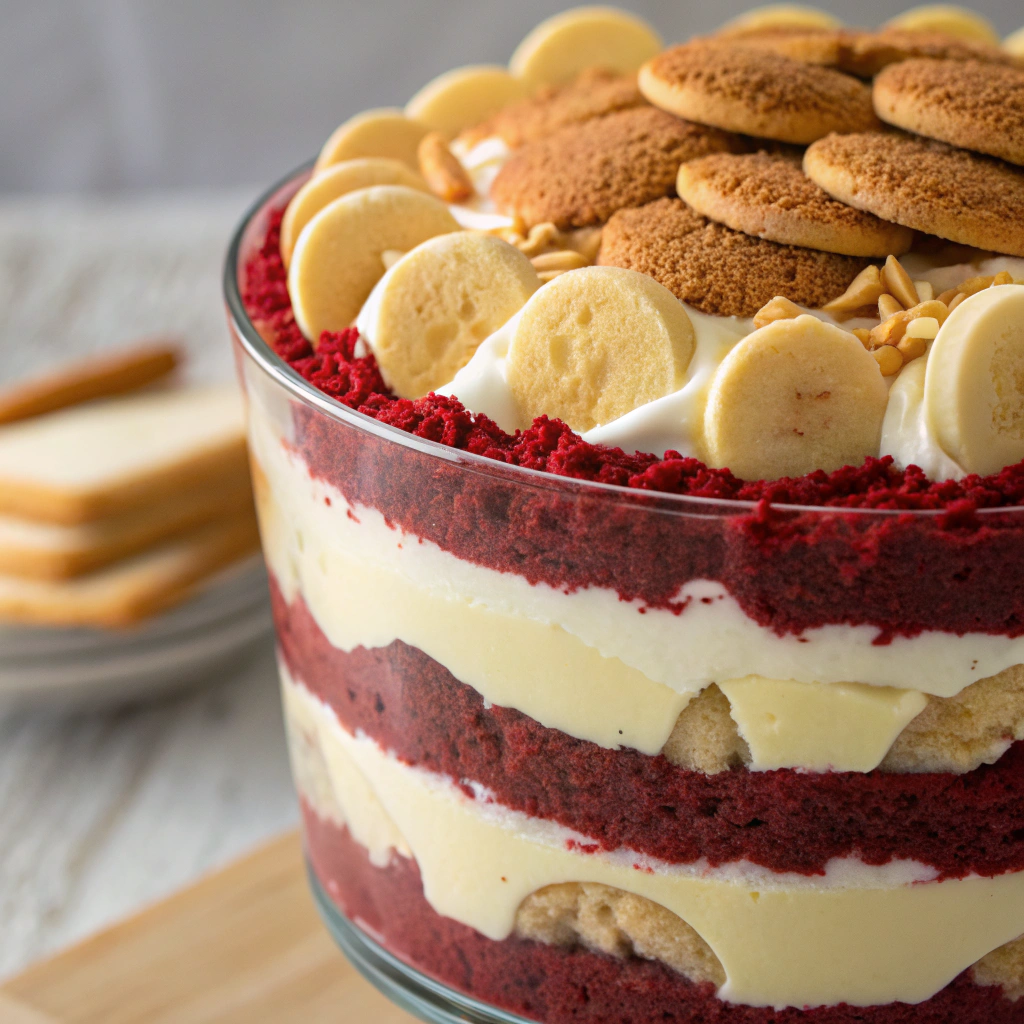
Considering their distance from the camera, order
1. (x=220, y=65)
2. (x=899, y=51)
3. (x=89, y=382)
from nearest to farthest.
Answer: (x=899, y=51)
(x=89, y=382)
(x=220, y=65)

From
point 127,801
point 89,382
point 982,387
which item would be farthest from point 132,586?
point 982,387

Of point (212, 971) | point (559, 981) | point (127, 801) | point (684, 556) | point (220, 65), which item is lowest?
point (127, 801)

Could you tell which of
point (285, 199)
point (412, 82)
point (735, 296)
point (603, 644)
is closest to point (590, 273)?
point (735, 296)

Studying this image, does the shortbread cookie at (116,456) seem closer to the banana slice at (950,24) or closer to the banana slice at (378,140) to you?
the banana slice at (378,140)

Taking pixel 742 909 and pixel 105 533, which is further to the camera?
pixel 105 533

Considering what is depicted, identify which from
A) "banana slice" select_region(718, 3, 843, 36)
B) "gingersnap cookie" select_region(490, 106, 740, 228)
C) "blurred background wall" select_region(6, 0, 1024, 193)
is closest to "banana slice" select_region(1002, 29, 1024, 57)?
"banana slice" select_region(718, 3, 843, 36)

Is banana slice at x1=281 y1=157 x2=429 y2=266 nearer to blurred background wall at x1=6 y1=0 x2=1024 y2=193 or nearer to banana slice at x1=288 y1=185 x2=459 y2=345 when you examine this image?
banana slice at x1=288 y1=185 x2=459 y2=345

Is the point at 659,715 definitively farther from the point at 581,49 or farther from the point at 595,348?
the point at 581,49
